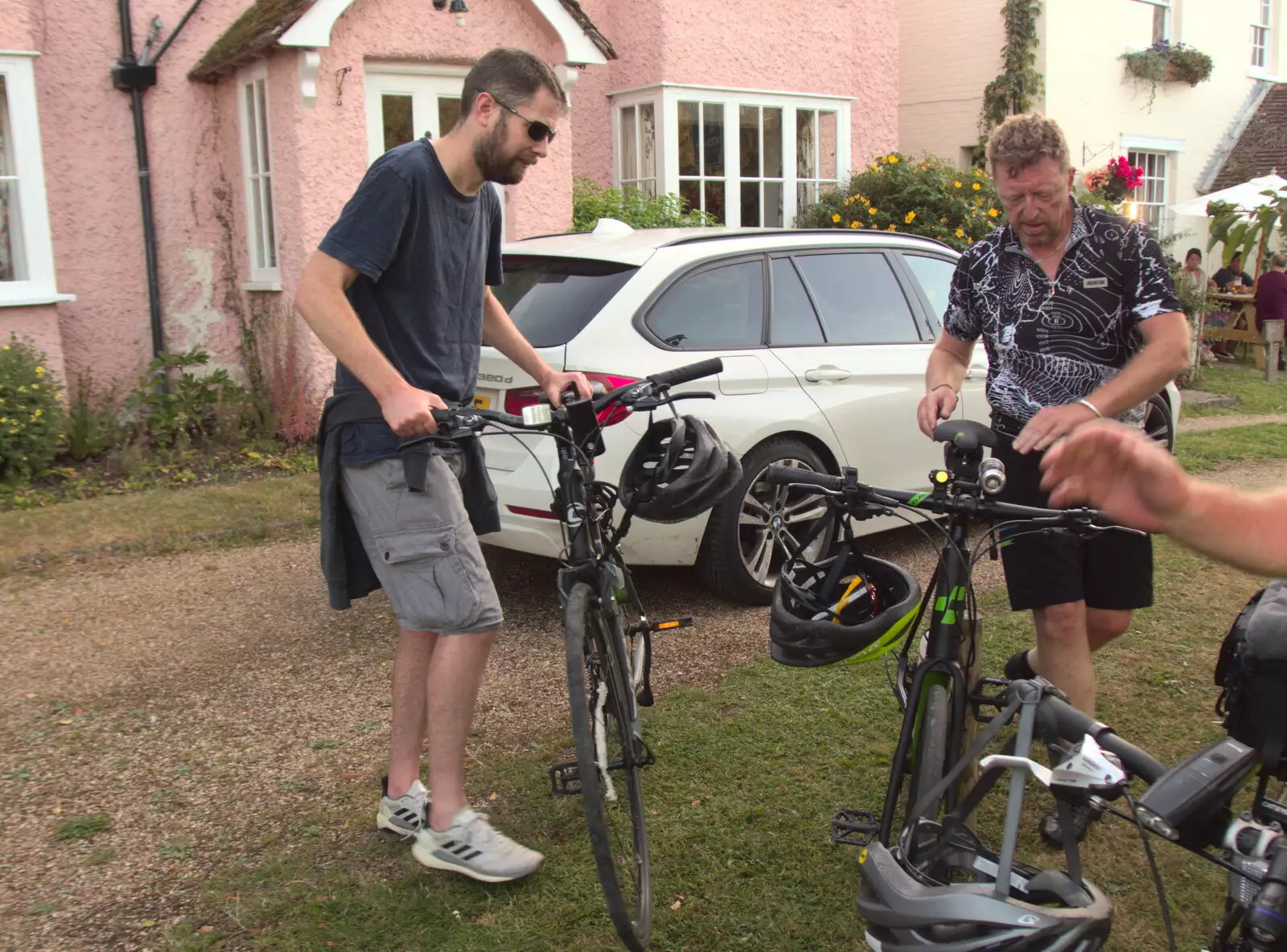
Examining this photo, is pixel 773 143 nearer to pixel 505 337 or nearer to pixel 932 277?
pixel 932 277

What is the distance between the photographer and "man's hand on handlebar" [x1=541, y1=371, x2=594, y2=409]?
10.8ft

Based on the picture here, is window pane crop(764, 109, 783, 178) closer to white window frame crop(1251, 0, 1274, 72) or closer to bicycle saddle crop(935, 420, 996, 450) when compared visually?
bicycle saddle crop(935, 420, 996, 450)

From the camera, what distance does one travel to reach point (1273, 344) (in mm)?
14414

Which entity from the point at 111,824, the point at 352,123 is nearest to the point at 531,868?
the point at 111,824

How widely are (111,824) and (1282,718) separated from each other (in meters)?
3.15

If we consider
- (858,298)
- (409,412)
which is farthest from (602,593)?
(858,298)

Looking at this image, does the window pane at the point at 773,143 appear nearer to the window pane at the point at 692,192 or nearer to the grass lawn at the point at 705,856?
the window pane at the point at 692,192

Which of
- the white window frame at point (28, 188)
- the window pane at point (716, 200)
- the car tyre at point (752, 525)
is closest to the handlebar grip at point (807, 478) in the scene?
the car tyre at point (752, 525)

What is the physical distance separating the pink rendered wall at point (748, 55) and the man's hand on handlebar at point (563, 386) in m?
9.31

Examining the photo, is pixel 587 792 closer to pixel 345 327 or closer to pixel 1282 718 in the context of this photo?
pixel 345 327

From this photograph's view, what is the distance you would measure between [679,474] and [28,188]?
744 cm

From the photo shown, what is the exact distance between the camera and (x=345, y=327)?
287 cm

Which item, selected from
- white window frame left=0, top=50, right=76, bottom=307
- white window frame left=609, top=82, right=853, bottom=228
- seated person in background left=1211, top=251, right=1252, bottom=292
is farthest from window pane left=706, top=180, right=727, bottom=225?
seated person in background left=1211, top=251, right=1252, bottom=292

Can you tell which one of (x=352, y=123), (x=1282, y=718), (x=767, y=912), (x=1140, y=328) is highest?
(x=352, y=123)
